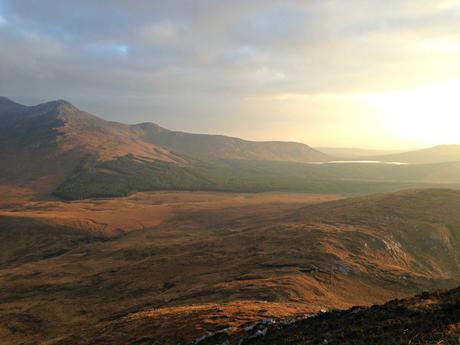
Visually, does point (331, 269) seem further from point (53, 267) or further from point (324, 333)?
point (53, 267)

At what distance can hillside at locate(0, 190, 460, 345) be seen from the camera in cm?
4875

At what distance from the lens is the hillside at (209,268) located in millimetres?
48750

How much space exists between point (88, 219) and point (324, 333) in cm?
14325

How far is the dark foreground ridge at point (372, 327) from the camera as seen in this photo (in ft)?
71.4

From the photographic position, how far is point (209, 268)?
8219 centimetres

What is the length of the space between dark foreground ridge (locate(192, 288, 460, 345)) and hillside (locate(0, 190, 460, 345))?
13.0ft

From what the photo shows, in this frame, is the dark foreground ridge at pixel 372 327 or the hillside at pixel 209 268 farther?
the hillside at pixel 209 268

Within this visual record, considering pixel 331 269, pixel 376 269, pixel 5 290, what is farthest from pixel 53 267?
pixel 376 269

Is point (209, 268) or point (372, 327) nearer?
point (372, 327)

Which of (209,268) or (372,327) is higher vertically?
(372,327)

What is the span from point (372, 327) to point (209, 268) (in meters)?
59.9

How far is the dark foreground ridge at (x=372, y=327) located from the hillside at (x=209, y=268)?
3.96 meters

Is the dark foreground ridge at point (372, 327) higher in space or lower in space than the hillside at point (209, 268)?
higher

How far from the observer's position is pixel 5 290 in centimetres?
7962
